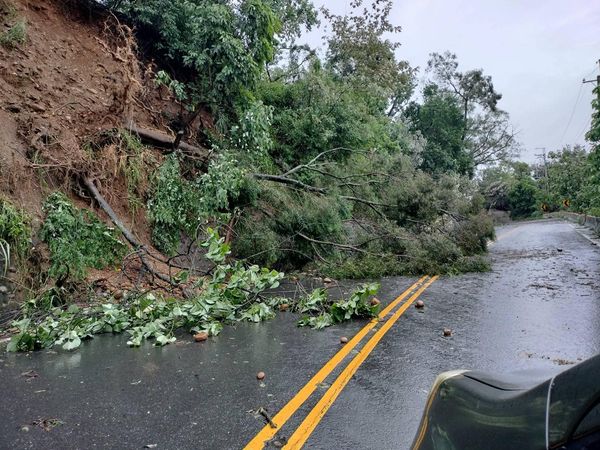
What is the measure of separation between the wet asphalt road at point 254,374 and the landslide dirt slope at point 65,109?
3.82 metres

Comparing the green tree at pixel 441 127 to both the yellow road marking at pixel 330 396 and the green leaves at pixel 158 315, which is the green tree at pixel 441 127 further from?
the yellow road marking at pixel 330 396

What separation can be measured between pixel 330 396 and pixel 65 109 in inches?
386

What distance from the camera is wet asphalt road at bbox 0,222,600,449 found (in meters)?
3.74

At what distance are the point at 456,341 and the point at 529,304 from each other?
3.11 metres

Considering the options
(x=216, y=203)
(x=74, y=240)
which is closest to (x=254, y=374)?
(x=74, y=240)

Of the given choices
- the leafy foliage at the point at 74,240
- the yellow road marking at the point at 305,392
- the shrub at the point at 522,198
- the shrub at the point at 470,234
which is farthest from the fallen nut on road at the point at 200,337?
the shrub at the point at 522,198

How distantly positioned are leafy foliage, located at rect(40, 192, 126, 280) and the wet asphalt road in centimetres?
225

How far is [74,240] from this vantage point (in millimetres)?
8805

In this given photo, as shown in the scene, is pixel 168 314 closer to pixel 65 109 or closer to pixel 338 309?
pixel 338 309

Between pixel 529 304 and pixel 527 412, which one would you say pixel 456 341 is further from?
pixel 527 412

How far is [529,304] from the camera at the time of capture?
8.62 m

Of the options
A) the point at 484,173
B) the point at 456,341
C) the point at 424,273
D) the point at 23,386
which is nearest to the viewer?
the point at 23,386

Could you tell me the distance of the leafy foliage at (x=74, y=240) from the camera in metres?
8.27

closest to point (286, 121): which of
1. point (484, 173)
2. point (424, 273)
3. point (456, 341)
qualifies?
point (424, 273)
